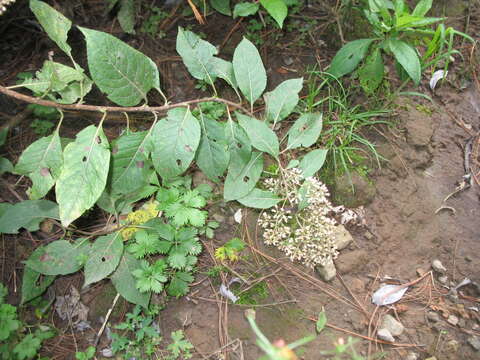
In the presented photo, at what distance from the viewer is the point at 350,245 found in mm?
2350

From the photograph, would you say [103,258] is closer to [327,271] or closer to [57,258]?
[57,258]

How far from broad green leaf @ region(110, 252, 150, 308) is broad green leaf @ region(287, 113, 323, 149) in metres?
1.14

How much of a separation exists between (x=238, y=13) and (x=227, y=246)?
1513 millimetres

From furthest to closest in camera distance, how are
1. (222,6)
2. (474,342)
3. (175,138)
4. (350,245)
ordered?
(222,6), (350,245), (474,342), (175,138)

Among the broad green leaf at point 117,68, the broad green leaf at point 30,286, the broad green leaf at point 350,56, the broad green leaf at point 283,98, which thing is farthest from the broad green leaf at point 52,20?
the broad green leaf at point 350,56

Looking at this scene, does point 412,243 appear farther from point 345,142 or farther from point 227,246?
point 227,246

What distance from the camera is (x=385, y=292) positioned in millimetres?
2199

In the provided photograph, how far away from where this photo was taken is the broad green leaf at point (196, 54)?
2.12 m

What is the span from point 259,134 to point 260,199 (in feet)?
1.27

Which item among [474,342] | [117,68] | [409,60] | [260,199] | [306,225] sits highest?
[117,68]

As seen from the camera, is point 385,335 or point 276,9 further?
point 276,9

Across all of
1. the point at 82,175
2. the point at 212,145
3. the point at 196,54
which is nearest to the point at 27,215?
the point at 82,175

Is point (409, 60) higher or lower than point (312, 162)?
higher

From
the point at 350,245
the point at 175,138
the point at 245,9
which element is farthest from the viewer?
the point at 245,9
